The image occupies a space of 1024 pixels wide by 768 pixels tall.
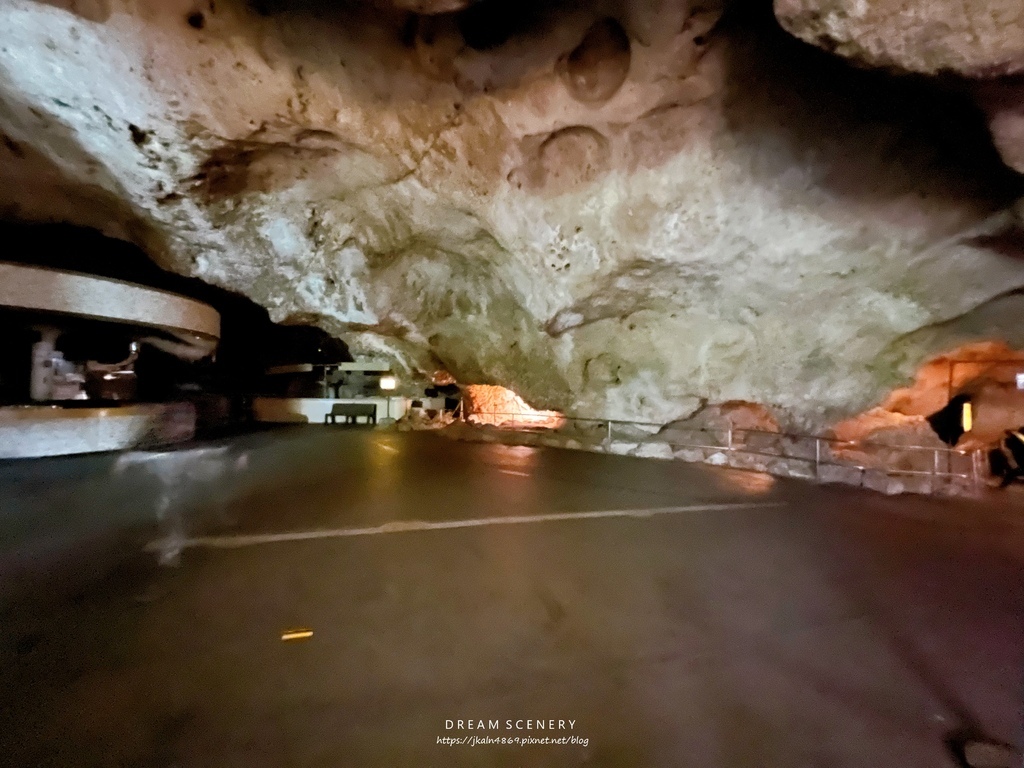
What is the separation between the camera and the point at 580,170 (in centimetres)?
515

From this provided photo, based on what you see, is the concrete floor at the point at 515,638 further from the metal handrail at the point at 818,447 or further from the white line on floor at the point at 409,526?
the metal handrail at the point at 818,447

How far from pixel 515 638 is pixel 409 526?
5.43 feet

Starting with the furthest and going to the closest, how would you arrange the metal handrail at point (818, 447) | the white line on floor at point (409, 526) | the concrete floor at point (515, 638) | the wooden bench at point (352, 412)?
the wooden bench at point (352, 412) → the metal handrail at point (818, 447) → the white line on floor at point (409, 526) → the concrete floor at point (515, 638)

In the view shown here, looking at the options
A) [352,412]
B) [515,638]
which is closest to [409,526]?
[515,638]

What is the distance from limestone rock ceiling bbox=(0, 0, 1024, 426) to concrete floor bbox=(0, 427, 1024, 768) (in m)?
2.31

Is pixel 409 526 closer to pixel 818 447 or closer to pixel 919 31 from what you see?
pixel 919 31

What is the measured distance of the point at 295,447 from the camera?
7840mm

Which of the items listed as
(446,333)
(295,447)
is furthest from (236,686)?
(446,333)

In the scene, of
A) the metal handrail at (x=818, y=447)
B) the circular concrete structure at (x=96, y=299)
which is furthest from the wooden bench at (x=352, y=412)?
the metal handrail at (x=818, y=447)

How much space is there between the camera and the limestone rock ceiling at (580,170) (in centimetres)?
405

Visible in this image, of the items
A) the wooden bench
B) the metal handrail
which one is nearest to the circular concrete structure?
the wooden bench

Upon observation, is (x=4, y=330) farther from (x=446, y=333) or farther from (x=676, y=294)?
(x=676, y=294)

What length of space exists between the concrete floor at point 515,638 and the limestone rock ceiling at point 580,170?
2.31 meters

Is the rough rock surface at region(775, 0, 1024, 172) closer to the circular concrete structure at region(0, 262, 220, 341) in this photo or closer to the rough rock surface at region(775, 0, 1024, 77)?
the rough rock surface at region(775, 0, 1024, 77)
